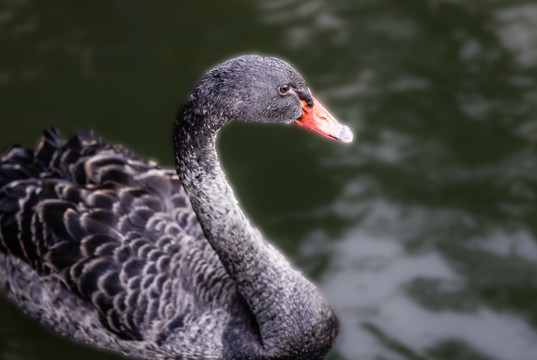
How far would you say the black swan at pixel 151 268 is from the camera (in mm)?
4504

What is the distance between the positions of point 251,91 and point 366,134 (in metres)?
2.60

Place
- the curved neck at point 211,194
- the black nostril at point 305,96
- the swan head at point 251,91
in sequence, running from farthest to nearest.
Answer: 1. the black nostril at point 305,96
2. the curved neck at point 211,194
3. the swan head at point 251,91

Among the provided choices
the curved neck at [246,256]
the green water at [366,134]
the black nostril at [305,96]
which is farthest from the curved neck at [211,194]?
the green water at [366,134]

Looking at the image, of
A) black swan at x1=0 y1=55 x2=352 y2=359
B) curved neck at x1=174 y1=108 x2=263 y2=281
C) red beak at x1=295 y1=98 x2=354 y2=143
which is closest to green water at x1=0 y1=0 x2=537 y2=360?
black swan at x1=0 y1=55 x2=352 y2=359

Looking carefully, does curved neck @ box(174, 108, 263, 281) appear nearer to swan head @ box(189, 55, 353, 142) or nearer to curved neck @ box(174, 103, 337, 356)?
curved neck @ box(174, 103, 337, 356)

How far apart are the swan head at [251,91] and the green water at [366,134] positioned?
6.04ft

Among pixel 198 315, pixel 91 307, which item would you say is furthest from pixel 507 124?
pixel 91 307

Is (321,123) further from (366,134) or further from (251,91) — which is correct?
(366,134)

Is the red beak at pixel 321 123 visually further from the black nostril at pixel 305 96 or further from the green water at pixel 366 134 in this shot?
the green water at pixel 366 134

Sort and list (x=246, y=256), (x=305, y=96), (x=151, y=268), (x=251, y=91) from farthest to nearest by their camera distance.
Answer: (x=151, y=268) → (x=246, y=256) → (x=305, y=96) → (x=251, y=91)

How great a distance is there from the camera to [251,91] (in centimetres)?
380

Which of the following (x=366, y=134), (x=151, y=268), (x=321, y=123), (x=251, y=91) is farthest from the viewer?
(x=366, y=134)

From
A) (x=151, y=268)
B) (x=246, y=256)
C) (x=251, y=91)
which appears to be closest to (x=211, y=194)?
(x=246, y=256)

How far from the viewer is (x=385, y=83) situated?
6.59m
